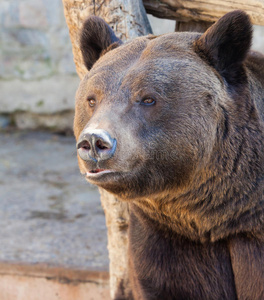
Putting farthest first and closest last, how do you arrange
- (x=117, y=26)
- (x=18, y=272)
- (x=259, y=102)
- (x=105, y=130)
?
(x=18, y=272) → (x=117, y=26) → (x=259, y=102) → (x=105, y=130)

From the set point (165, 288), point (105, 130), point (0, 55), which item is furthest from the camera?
point (0, 55)

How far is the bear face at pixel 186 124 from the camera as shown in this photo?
251 cm

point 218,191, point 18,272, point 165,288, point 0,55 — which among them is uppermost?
point 218,191

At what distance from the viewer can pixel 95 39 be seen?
118 inches

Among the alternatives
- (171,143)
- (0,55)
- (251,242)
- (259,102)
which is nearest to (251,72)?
(259,102)

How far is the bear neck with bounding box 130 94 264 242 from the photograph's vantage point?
2.64 meters

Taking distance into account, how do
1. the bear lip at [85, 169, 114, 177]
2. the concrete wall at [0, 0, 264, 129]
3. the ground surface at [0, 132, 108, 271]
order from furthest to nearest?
the concrete wall at [0, 0, 264, 129] < the ground surface at [0, 132, 108, 271] < the bear lip at [85, 169, 114, 177]

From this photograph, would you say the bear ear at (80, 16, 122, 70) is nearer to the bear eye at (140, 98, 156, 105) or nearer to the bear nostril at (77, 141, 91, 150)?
the bear eye at (140, 98, 156, 105)

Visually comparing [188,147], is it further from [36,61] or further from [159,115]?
[36,61]

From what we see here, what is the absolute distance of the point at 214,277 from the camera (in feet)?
9.48

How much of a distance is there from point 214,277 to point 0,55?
6.75 m

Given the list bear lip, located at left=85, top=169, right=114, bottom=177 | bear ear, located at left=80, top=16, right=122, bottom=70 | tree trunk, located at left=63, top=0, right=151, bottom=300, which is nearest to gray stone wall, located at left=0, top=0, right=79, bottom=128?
tree trunk, located at left=63, top=0, right=151, bottom=300

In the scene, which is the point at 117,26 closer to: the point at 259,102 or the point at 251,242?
the point at 259,102

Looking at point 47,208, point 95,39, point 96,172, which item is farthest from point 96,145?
point 47,208
